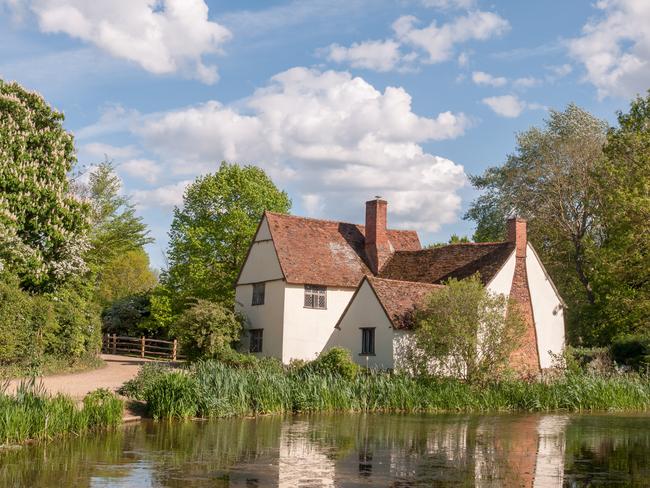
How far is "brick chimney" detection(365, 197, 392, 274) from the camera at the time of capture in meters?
42.1

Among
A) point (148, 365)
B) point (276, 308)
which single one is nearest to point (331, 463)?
point (148, 365)

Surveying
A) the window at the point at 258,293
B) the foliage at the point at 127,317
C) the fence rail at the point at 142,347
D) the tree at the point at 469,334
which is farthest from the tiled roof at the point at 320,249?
the foliage at the point at 127,317

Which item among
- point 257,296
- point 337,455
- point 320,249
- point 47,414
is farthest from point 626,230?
point 47,414

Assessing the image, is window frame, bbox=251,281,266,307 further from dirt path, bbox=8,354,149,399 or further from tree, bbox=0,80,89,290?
tree, bbox=0,80,89,290

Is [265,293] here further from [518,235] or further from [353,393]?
[353,393]

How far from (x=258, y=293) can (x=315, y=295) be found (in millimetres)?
3328

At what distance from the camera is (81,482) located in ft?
41.5

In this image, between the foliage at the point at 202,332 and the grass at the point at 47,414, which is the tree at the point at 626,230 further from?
the grass at the point at 47,414

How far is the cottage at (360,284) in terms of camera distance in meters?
34.8

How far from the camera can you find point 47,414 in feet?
55.9

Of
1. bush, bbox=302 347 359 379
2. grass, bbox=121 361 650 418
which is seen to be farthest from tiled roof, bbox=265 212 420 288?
grass, bbox=121 361 650 418

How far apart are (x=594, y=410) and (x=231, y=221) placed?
25631 mm

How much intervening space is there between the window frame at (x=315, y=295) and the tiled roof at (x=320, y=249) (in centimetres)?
44

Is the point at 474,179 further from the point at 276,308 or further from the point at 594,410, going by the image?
the point at 594,410
